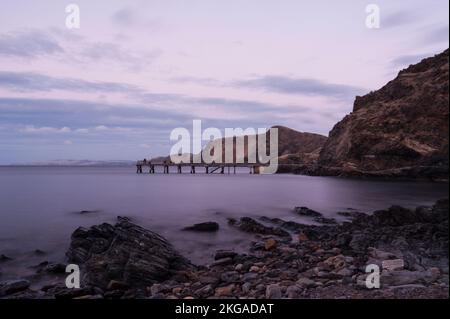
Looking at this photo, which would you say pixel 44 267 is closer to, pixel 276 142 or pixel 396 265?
pixel 396 265

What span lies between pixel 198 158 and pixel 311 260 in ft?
548

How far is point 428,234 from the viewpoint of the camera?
1242 centimetres

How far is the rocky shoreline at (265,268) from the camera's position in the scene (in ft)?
26.5

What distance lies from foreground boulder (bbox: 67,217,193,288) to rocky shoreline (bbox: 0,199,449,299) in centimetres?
3

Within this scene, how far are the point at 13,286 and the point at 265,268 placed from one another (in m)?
7.93

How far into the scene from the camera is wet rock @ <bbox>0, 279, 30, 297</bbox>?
35.0 feet

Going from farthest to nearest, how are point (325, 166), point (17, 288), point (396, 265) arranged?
1. point (325, 166)
2. point (17, 288)
3. point (396, 265)

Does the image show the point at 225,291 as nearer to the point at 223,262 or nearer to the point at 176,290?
the point at 176,290

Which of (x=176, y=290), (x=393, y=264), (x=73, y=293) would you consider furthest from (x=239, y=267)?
(x=73, y=293)

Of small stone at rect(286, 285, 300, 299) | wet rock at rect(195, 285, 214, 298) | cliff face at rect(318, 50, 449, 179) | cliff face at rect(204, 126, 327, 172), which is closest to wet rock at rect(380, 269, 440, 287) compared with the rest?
small stone at rect(286, 285, 300, 299)
